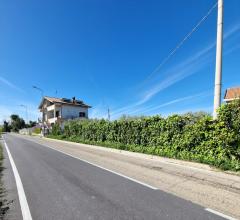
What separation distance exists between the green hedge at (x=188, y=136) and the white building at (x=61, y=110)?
30.4 m

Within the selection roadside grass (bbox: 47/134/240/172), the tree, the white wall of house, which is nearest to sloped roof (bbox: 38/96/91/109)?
the white wall of house

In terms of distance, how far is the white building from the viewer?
4775 centimetres

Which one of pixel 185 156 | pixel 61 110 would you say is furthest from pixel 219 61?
pixel 61 110

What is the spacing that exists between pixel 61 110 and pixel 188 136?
40.1 meters

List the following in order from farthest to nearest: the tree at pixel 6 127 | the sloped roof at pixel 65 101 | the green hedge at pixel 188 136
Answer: the tree at pixel 6 127, the sloped roof at pixel 65 101, the green hedge at pixel 188 136

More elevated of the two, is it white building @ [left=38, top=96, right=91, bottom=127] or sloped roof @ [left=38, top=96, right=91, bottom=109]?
sloped roof @ [left=38, top=96, right=91, bottom=109]

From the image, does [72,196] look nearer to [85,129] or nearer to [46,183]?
[46,183]

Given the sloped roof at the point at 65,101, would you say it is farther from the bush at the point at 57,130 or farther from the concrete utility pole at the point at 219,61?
the concrete utility pole at the point at 219,61

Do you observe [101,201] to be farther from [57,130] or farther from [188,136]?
[57,130]

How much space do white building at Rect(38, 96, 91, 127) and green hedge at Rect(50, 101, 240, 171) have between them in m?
30.4

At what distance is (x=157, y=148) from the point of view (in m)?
13.7

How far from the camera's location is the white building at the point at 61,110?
4775cm

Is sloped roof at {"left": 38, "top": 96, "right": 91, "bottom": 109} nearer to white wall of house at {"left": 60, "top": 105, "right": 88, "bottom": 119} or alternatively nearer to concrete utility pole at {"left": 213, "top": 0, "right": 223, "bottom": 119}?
white wall of house at {"left": 60, "top": 105, "right": 88, "bottom": 119}

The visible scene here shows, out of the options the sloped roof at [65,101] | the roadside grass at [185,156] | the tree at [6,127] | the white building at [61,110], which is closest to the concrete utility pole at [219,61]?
the roadside grass at [185,156]
